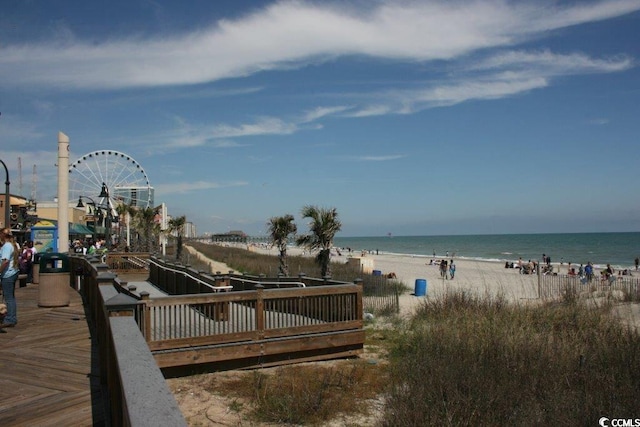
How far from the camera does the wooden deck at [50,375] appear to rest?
209 inches

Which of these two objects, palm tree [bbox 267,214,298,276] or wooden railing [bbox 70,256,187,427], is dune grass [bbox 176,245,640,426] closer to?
wooden railing [bbox 70,256,187,427]

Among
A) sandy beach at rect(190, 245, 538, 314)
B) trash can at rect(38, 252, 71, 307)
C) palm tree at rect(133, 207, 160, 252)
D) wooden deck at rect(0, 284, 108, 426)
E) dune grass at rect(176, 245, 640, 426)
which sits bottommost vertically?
sandy beach at rect(190, 245, 538, 314)

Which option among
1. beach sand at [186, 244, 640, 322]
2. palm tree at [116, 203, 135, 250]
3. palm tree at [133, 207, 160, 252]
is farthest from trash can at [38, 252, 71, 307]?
palm tree at [116, 203, 135, 250]

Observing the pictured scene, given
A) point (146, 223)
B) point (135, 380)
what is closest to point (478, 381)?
point (135, 380)

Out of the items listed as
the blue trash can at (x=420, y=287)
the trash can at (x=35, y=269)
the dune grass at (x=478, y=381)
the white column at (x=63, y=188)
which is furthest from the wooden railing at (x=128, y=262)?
the dune grass at (x=478, y=381)

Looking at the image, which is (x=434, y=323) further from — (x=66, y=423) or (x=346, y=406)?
(x=66, y=423)

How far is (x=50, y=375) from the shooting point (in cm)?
671

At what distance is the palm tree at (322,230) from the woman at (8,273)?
15128 mm

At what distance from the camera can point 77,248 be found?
116 ft

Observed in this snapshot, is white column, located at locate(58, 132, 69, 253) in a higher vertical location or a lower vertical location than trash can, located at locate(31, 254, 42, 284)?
higher

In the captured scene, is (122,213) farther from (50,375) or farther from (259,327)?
(50,375)

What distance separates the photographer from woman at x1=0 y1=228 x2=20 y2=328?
9508 mm

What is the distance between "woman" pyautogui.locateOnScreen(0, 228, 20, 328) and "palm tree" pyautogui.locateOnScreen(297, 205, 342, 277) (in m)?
15.1

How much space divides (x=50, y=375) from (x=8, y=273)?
365 centimetres
